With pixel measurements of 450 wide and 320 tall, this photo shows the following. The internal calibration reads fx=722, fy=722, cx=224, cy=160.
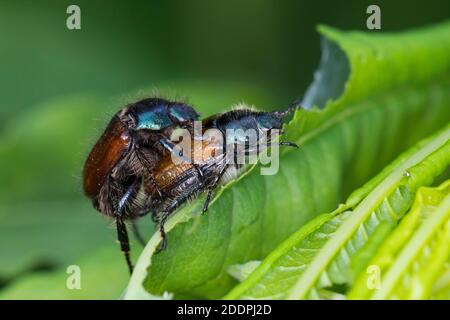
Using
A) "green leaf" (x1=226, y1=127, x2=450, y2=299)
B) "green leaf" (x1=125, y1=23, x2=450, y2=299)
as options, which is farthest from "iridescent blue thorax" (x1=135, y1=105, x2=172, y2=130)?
"green leaf" (x1=226, y1=127, x2=450, y2=299)

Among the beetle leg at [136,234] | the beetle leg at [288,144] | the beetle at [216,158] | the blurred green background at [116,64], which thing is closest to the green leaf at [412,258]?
the beetle leg at [288,144]

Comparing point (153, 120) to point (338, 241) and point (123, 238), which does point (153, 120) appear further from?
point (338, 241)

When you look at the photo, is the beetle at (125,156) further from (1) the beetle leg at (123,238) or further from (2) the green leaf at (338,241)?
(2) the green leaf at (338,241)

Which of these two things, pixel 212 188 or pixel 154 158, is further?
pixel 154 158

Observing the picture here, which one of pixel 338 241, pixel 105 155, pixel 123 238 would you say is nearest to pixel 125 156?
pixel 105 155

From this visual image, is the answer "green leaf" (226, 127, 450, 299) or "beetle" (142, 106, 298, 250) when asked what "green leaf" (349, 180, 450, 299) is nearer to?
"green leaf" (226, 127, 450, 299)

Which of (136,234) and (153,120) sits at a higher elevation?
(153,120)

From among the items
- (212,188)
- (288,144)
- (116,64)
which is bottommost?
(212,188)
